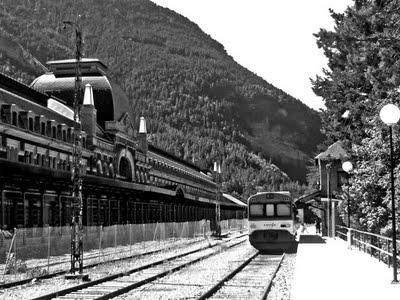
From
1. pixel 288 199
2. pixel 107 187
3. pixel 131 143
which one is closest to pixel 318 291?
pixel 288 199

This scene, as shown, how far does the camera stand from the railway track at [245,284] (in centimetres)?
1591

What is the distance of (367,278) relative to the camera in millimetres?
17938

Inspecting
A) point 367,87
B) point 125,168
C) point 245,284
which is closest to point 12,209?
point 367,87

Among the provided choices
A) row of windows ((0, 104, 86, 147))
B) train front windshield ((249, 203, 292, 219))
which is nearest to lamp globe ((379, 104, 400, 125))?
train front windshield ((249, 203, 292, 219))

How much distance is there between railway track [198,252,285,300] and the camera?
1591 cm

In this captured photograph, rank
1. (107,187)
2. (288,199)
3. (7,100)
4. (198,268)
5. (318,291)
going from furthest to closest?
(7,100)
(107,187)
(288,199)
(198,268)
(318,291)

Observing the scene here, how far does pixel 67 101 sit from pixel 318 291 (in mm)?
→ 66364

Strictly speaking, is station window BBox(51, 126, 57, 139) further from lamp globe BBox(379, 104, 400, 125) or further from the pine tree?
lamp globe BBox(379, 104, 400, 125)

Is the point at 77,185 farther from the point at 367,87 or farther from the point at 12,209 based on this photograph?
the point at 367,87

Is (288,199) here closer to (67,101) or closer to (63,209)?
(63,209)

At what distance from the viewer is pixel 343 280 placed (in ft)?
57.3

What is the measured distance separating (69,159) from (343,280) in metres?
42.4

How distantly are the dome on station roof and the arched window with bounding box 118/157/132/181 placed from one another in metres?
4.90

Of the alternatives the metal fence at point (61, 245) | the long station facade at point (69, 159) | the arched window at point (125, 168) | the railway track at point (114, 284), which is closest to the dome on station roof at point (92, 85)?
the long station facade at point (69, 159)
